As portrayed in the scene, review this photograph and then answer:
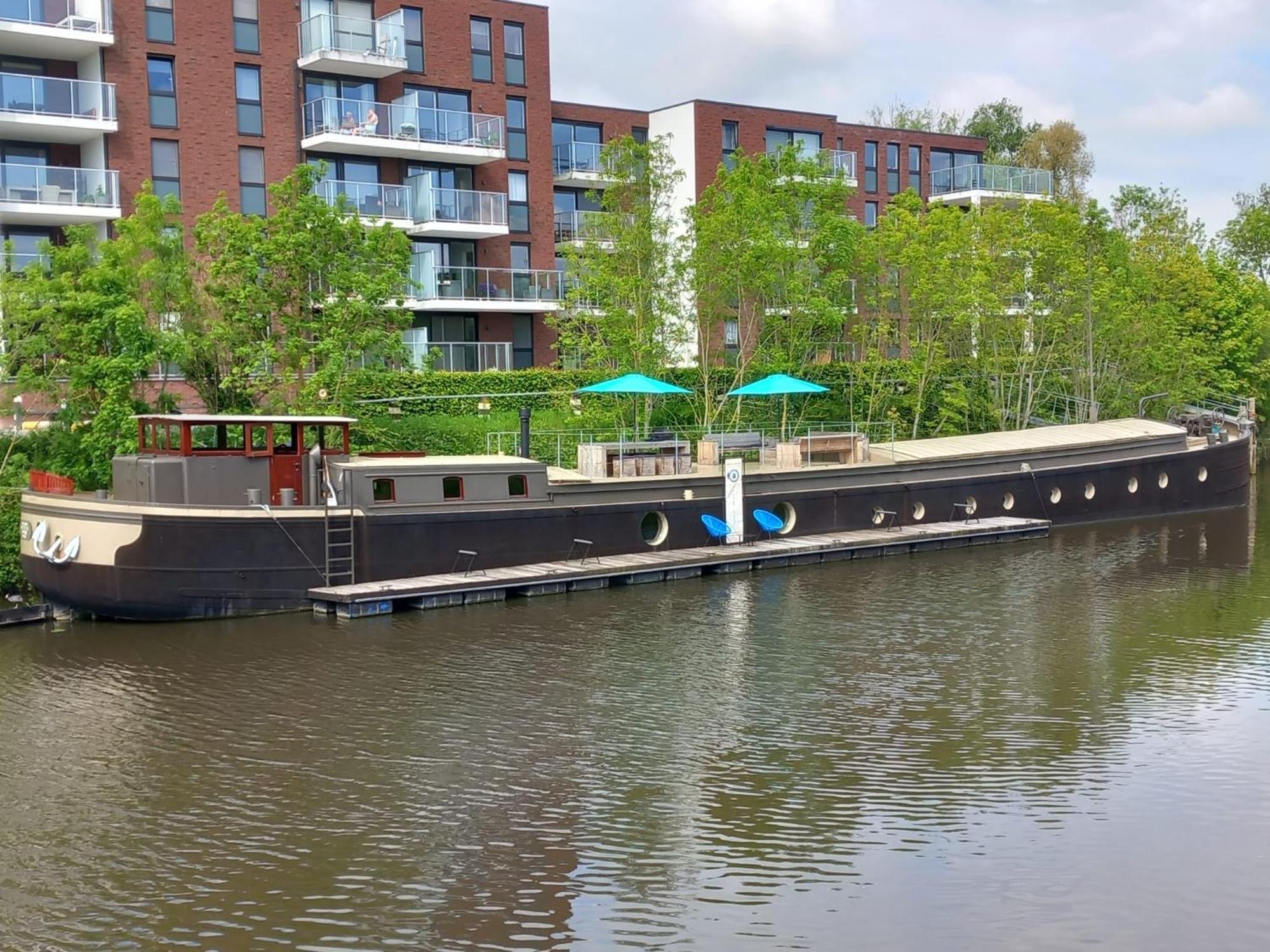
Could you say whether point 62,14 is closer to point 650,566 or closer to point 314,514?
point 314,514

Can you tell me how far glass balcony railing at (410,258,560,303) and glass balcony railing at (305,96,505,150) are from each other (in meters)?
3.82

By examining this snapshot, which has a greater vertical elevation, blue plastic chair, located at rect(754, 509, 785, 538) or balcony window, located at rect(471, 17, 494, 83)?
balcony window, located at rect(471, 17, 494, 83)

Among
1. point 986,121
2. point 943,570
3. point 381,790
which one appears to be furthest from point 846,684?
point 986,121

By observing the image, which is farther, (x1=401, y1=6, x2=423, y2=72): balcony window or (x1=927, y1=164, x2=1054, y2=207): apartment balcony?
(x1=927, y1=164, x2=1054, y2=207): apartment balcony

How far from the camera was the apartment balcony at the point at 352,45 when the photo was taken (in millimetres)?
40750

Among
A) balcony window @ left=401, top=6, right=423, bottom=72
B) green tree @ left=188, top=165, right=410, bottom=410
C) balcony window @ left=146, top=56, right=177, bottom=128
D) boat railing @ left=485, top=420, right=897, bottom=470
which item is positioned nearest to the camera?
green tree @ left=188, top=165, right=410, bottom=410

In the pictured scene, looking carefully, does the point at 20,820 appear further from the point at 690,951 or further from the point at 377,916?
the point at 690,951

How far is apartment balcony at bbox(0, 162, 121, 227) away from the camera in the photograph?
35.2m

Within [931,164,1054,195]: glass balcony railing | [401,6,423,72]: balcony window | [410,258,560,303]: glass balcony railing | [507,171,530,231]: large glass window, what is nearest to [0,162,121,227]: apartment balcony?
[410,258,560,303]: glass balcony railing

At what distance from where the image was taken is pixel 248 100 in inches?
1590

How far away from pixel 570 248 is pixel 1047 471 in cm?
1509

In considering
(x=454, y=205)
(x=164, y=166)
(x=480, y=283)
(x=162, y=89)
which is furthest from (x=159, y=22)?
(x=480, y=283)

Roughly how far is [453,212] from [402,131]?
2.94 meters

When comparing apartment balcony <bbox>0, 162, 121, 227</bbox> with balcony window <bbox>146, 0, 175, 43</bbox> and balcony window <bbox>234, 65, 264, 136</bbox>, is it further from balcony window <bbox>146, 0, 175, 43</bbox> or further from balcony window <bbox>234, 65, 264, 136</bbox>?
balcony window <bbox>234, 65, 264, 136</bbox>
